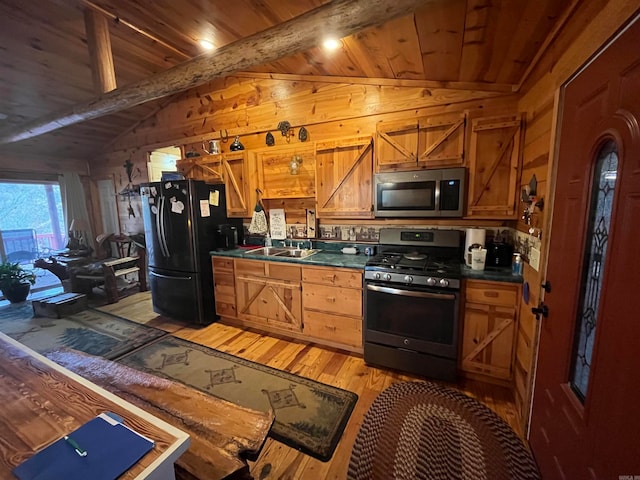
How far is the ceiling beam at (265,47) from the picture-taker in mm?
1438

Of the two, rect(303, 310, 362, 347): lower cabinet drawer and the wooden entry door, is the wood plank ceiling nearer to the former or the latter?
the wooden entry door

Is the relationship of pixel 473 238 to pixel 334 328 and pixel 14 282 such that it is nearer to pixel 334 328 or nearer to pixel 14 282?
pixel 334 328

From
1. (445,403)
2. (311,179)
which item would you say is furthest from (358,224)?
(445,403)

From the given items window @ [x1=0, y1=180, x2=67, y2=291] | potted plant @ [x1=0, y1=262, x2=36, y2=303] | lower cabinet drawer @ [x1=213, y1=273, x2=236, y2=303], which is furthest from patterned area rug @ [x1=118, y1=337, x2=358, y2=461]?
window @ [x1=0, y1=180, x2=67, y2=291]

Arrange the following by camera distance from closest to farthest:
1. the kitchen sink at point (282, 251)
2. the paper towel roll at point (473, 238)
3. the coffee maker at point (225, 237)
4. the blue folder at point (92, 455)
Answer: the blue folder at point (92, 455) < the paper towel roll at point (473, 238) < the kitchen sink at point (282, 251) < the coffee maker at point (225, 237)

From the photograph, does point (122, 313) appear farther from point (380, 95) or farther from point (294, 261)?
point (380, 95)

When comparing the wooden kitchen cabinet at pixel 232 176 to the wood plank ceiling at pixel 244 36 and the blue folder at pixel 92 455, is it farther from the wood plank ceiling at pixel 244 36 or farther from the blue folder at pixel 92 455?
the blue folder at pixel 92 455

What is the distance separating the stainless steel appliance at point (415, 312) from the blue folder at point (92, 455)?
185 centimetres

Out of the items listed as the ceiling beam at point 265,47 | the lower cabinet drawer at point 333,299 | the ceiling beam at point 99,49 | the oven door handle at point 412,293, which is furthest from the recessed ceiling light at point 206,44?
the oven door handle at point 412,293

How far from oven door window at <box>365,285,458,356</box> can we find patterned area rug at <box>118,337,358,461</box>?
0.60 meters

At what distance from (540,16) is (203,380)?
3367mm

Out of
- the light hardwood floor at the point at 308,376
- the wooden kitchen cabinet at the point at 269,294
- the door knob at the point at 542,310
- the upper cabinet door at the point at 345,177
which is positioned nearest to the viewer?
the door knob at the point at 542,310

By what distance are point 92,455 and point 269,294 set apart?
7.33 ft

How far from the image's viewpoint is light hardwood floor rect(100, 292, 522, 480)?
1524mm
